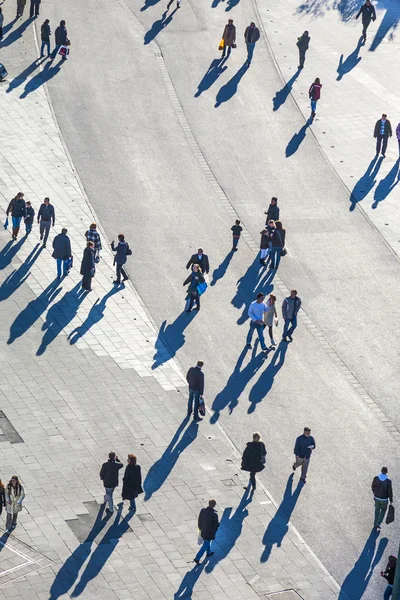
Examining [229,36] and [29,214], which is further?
[229,36]

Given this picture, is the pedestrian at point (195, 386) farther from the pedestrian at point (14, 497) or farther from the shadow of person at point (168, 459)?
the pedestrian at point (14, 497)

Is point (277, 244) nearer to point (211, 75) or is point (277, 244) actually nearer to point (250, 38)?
point (211, 75)

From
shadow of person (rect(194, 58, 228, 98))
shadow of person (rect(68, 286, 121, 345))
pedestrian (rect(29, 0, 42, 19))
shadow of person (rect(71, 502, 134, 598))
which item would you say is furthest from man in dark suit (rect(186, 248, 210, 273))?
pedestrian (rect(29, 0, 42, 19))

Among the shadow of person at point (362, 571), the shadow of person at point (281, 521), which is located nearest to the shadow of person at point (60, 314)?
the shadow of person at point (281, 521)

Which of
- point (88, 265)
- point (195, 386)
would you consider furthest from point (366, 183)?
point (195, 386)

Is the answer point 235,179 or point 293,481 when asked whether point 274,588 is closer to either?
point 293,481

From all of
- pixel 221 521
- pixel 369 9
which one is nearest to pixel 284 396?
pixel 221 521
